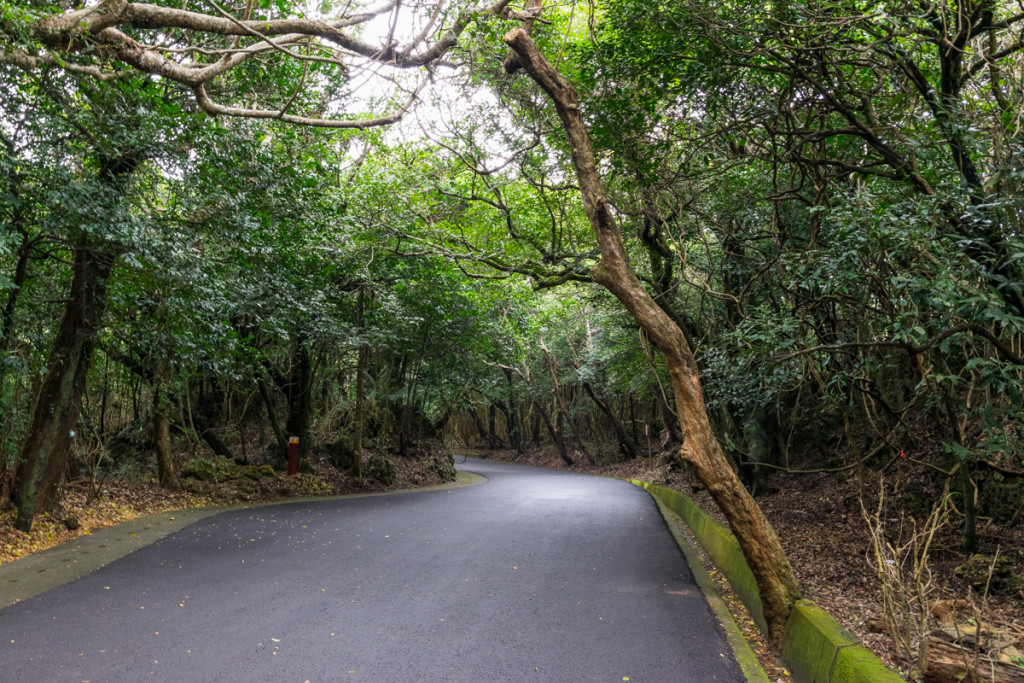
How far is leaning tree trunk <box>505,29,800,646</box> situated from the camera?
520cm

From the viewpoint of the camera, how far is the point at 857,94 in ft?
20.0

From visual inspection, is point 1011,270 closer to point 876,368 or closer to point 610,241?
point 876,368

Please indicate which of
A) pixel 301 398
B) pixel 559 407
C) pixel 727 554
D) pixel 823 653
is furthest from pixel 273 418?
pixel 559 407

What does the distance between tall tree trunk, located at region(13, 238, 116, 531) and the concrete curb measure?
1.16m

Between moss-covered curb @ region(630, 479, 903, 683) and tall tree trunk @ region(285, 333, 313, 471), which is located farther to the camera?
tall tree trunk @ region(285, 333, 313, 471)

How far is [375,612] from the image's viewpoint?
18.5ft

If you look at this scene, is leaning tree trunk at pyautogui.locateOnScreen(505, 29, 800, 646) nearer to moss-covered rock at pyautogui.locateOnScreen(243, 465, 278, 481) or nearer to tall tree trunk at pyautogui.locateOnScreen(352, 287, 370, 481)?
tall tree trunk at pyautogui.locateOnScreen(352, 287, 370, 481)

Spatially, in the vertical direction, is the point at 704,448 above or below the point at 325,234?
below

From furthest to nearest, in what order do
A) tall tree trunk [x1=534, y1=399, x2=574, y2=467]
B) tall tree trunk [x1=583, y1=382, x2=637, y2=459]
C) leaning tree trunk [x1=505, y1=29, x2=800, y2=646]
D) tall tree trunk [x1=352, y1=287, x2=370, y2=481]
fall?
tall tree trunk [x1=534, y1=399, x2=574, y2=467] → tall tree trunk [x1=583, y1=382, x2=637, y2=459] → tall tree trunk [x1=352, y1=287, x2=370, y2=481] → leaning tree trunk [x1=505, y1=29, x2=800, y2=646]

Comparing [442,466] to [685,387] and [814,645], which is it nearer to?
[685,387]

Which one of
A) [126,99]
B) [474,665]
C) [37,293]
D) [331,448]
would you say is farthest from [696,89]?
[331,448]

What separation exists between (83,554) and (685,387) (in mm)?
7219

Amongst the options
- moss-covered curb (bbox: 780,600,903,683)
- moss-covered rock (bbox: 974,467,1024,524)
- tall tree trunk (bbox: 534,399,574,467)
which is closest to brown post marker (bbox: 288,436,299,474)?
moss-covered curb (bbox: 780,600,903,683)

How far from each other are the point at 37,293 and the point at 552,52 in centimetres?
828
